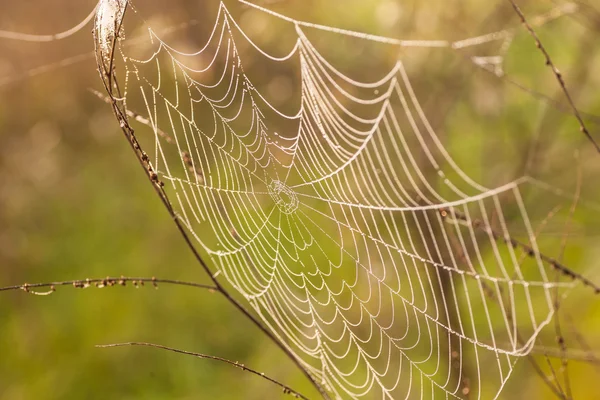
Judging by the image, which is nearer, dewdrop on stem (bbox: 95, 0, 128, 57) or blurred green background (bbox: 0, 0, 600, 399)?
dewdrop on stem (bbox: 95, 0, 128, 57)

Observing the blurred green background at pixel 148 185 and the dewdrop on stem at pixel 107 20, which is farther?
the blurred green background at pixel 148 185

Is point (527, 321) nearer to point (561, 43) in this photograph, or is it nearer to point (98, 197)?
point (561, 43)

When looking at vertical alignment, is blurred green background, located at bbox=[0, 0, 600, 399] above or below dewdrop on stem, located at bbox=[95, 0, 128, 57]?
below

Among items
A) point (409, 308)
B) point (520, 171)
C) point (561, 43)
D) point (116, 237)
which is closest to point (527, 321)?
point (409, 308)

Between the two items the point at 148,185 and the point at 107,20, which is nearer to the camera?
the point at 107,20

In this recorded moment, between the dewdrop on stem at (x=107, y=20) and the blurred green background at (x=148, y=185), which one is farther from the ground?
the dewdrop on stem at (x=107, y=20)

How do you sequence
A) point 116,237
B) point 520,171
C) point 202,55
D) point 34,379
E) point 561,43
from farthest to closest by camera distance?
point 116,237 < point 561,43 < point 34,379 < point 202,55 < point 520,171

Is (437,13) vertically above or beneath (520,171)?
above

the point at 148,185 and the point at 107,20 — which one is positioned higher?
the point at 107,20
